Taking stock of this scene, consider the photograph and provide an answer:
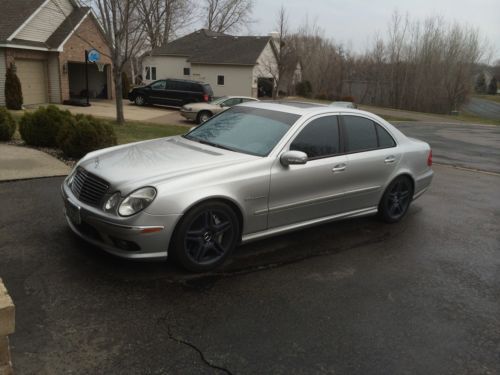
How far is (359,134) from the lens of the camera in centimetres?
571

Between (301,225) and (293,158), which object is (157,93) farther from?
(293,158)

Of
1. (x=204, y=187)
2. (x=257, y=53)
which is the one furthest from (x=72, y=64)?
(x=204, y=187)

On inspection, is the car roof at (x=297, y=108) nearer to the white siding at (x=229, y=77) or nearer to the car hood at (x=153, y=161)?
the car hood at (x=153, y=161)

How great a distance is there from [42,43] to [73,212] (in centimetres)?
2060

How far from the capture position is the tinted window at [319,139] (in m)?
5.09

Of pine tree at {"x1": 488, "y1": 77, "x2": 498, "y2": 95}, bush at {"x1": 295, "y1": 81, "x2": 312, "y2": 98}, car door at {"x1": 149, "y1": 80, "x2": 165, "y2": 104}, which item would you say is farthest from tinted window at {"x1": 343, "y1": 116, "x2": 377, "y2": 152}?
pine tree at {"x1": 488, "y1": 77, "x2": 498, "y2": 95}

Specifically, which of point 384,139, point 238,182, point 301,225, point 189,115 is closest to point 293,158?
point 238,182

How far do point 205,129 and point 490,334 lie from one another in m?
3.65

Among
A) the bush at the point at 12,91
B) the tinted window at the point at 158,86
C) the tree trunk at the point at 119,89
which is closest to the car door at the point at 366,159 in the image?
the tree trunk at the point at 119,89

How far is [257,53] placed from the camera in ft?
119

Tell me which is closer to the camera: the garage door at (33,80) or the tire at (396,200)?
the tire at (396,200)

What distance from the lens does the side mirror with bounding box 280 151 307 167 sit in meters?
4.68

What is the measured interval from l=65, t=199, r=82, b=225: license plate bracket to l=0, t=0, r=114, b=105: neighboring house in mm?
16840

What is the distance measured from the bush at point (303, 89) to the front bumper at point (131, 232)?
44202 millimetres
